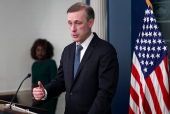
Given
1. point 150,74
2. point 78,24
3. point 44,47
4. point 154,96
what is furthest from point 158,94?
point 44,47

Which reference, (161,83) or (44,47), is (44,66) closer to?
(44,47)

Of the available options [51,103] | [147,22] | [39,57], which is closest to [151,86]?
[147,22]

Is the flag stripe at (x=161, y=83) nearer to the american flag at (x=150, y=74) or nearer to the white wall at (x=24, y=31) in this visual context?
the american flag at (x=150, y=74)

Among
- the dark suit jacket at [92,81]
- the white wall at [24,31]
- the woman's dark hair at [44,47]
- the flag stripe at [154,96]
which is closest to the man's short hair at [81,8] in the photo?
the dark suit jacket at [92,81]

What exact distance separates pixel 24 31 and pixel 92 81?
313 centimetres

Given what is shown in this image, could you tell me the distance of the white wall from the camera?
486 centimetres

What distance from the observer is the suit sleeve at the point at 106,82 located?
208cm

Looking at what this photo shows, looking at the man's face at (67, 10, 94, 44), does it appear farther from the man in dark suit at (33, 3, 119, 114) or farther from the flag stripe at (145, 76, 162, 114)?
the flag stripe at (145, 76, 162, 114)

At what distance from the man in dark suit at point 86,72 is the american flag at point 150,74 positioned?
1007 mm

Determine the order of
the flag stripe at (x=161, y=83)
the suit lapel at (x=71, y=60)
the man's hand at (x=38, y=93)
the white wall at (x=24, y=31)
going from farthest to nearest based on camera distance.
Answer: the white wall at (x=24, y=31) → the flag stripe at (x=161, y=83) → the suit lapel at (x=71, y=60) → the man's hand at (x=38, y=93)

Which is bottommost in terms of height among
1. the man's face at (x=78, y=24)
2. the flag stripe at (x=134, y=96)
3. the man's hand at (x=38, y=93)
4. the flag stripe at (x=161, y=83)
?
the flag stripe at (x=134, y=96)

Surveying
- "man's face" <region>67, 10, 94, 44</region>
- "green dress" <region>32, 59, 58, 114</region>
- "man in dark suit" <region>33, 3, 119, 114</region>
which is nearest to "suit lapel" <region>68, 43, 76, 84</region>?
"man in dark suit" <region>33, 3, 119, 114</region>

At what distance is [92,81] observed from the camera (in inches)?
87.5

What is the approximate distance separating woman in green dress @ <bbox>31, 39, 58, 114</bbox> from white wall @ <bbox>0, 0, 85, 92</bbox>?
31cm
